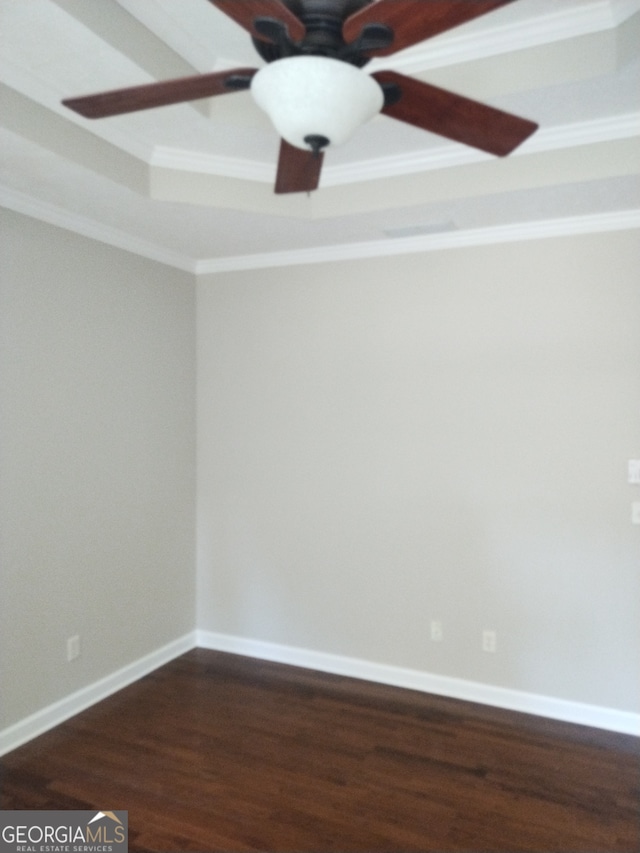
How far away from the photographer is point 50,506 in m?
2.79

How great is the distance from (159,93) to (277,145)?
1.27 m

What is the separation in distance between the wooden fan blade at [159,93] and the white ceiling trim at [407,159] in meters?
1.25

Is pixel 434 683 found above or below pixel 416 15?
below

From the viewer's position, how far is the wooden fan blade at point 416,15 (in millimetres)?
1072

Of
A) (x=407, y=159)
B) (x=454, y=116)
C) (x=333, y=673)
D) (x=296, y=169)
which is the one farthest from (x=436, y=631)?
(x=454, y=116)

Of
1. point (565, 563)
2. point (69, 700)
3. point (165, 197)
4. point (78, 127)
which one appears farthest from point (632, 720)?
point (78, 127)

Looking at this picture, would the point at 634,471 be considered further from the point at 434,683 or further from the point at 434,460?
the point at 434,683

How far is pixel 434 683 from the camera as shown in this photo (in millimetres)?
3186

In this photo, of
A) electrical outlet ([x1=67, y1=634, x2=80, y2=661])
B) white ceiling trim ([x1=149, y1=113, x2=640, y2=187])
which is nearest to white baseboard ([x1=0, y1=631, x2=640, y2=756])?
electrical outlet ([x1=67, y1=634, x2=80, y2=661])

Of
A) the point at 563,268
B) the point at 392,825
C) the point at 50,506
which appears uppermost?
the point at 563,268

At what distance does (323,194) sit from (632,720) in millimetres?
2834

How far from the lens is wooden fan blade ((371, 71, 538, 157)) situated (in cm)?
133

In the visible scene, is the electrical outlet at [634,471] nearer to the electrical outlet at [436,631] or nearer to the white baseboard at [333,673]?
the white baseboard at [333,673]

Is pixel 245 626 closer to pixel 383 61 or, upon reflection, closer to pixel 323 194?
pixel 323 194
